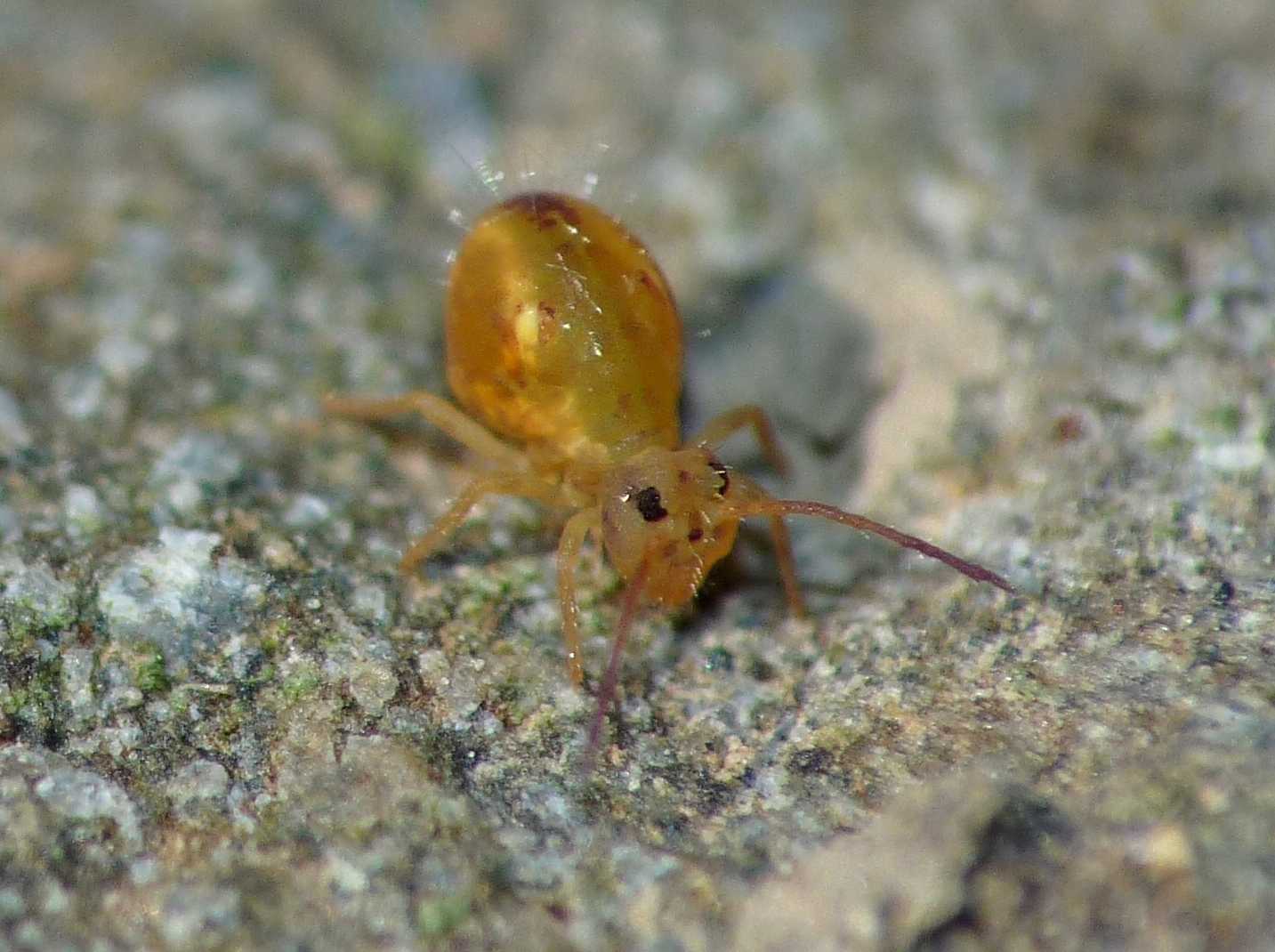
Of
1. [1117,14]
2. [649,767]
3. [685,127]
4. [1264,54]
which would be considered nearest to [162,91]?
[685,127]

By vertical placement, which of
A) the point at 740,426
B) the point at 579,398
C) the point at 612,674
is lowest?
the point at 612,674

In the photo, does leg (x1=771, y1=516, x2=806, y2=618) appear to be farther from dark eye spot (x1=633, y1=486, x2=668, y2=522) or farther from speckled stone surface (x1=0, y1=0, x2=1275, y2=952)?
dark eye spot (x1=633, y1=486, x2=668, y2=522)

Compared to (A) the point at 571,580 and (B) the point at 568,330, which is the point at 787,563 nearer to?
(A) the point at 571,580

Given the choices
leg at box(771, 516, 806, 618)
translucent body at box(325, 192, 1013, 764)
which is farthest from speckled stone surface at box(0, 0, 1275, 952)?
translucent body at box(325, 192, 1013, 764)

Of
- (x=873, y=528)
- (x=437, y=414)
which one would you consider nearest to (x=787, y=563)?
(x=873, y=528)

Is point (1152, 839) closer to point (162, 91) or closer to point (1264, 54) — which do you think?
point (1264, 54)

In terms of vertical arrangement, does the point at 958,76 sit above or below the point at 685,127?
above

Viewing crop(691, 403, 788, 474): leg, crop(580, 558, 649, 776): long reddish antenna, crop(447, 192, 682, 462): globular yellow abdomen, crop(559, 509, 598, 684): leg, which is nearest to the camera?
crop(580, 558, 649, 776): long reddish antenna
